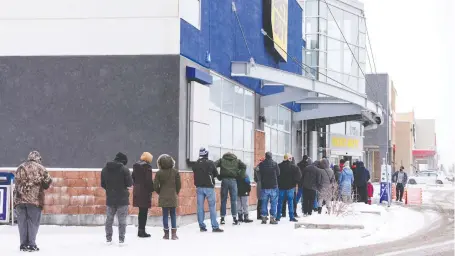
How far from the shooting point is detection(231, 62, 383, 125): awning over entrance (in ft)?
70.0

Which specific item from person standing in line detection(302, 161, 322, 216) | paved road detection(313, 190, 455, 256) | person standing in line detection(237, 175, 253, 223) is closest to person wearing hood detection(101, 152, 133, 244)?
paved road detection(313, 190, 455, 256)

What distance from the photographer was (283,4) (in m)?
27.6

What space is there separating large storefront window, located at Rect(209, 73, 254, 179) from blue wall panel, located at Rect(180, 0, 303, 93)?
404 millimetres

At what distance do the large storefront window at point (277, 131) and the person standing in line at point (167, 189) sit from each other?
12.4 metres

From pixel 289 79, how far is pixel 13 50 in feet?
28.0

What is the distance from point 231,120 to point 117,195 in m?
9.30

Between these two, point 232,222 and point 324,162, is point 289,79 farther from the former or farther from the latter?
point 232,222

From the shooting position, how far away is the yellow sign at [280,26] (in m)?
25.9

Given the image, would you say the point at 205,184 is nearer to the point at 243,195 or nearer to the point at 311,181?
the point at 243,195

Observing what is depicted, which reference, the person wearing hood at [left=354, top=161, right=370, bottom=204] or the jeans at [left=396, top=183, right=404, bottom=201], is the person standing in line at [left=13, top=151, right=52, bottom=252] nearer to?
the person wearing hood at [left=354, top=161, right=370, bottom=204]

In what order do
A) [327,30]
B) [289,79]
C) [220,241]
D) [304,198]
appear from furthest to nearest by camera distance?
[327,30] < [289,79] < [304,198] < [220,241]

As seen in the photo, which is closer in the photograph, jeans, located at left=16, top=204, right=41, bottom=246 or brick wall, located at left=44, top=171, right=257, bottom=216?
jeans, located at left=16, top=204, right=41, bottom=246

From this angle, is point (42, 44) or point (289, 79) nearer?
point (42, 44)

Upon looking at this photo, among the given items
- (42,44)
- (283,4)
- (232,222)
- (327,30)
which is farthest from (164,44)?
(327,30)
